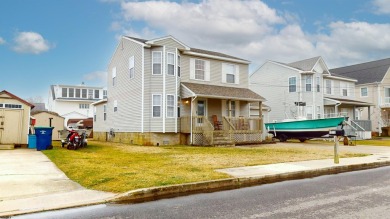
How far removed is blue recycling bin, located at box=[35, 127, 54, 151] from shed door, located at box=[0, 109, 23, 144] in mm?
2254

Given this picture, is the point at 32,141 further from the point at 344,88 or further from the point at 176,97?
the point at 344,88

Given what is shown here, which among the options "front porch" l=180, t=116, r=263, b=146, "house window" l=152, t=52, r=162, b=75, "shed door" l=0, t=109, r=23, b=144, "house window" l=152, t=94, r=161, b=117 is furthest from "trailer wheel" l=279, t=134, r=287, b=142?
"shed door" l=0, t=109, r=23, b=144

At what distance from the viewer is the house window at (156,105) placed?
21000mm

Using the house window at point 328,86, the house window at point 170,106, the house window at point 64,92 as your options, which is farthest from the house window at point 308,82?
the house window at point 64,92

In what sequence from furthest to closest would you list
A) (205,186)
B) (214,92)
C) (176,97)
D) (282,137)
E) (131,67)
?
(282,137) → (131,67) → (214,92) → (176,97) → (205,186)

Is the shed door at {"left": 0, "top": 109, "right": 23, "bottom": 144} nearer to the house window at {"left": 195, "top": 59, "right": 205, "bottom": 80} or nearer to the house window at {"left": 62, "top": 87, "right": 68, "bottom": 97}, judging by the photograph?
the house window at {"left": 195, "top": 59, "right": 205, "bottom": 80}

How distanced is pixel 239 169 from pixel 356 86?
38.4 m

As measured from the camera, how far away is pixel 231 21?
2903 centimetres

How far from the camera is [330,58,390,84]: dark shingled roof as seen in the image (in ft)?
132

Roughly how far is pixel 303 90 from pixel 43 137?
2563 centimetres

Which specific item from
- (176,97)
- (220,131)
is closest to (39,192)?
(220,131)

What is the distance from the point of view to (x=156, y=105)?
21.0m

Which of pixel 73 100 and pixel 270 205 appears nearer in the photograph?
pixel 270 205

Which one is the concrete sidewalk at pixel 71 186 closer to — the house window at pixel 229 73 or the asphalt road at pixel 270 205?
the asphalt road at pixel 270 205
